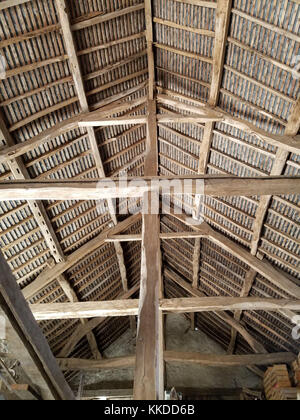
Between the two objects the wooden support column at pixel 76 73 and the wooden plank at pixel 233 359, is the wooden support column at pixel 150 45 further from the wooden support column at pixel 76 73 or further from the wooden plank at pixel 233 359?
the wooden plank at pixel 233 359

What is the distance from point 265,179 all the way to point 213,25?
3.20m

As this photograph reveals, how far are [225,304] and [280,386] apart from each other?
10.1 ft

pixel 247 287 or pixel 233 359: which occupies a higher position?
pixel 247 287

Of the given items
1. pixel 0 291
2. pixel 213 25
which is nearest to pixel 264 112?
pixel 213 25

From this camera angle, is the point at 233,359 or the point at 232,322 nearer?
the point at 233,359

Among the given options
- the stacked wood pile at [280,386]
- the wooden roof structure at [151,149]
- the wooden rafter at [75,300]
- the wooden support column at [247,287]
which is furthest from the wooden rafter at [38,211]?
the stacked wood pile at [280,386]

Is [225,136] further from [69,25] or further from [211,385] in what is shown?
[211,385]

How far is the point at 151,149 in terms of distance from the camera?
22.5ft

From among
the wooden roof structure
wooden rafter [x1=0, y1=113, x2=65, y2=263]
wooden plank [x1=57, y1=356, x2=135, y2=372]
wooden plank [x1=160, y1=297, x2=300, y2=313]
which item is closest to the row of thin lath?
the wooden roof structure

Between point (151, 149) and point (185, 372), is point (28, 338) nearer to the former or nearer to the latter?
point (151, 149)

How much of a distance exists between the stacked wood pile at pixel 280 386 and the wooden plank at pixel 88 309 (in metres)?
4.49

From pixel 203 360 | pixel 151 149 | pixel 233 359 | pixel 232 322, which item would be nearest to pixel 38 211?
pixel 151 149

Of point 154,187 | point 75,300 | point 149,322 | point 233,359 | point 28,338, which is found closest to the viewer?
point 28,338

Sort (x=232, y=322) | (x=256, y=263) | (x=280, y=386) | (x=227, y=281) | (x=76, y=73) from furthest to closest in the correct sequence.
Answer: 1. (x=232, y=322)
2. (x=227, y=281)
3. (x=280, y=386)
4. (x=256, y=263)
5. (x=76, y=73)
